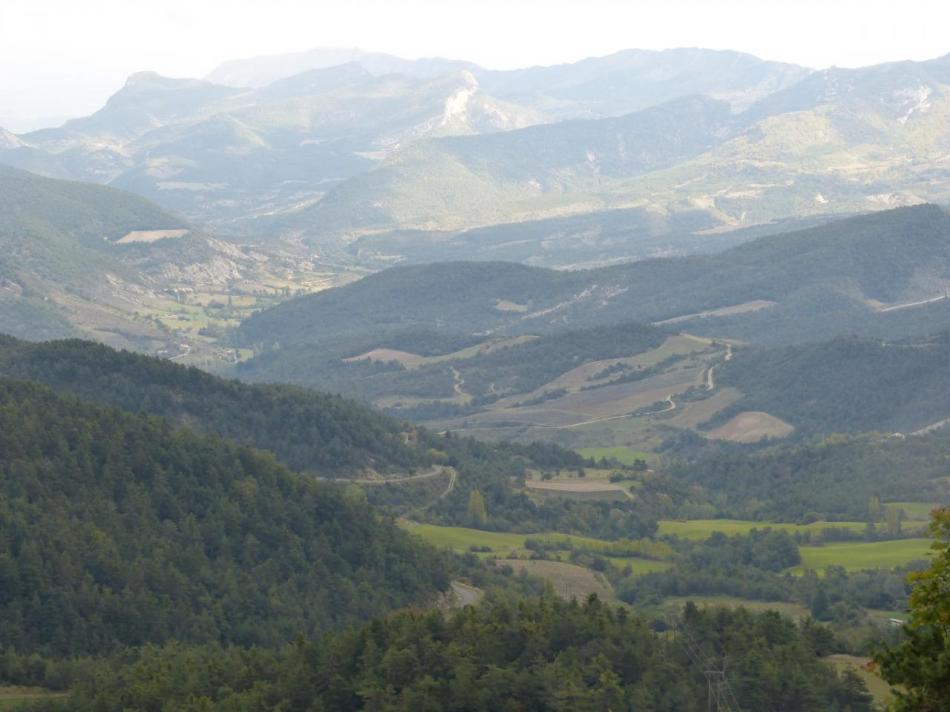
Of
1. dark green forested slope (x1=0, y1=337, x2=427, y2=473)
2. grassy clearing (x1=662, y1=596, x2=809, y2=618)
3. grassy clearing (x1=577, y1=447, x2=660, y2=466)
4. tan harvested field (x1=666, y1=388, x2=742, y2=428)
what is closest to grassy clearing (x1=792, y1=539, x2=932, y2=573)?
→ grassy clearing (x1=662, y1=596, x2=809, y2=618)

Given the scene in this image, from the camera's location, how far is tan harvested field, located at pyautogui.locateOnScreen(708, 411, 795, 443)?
186250 mm

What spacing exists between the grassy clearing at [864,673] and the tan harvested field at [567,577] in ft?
114

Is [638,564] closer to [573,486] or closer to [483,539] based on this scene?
[483,539]

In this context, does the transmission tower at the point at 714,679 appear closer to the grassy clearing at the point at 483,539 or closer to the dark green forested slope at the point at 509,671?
the dark green forested slope at the point at 509,671

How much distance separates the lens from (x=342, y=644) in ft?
228

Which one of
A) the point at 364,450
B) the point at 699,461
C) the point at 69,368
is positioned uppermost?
the point at 69,368

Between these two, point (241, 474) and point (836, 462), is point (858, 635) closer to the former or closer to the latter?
point (241, 474)

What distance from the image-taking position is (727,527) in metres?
132

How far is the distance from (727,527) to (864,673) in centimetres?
6584

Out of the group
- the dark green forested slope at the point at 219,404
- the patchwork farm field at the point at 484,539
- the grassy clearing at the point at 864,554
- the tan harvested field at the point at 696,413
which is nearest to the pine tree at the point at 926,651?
the grassy clearing at the point at 864,554

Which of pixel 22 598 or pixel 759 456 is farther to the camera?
pixel 759 456

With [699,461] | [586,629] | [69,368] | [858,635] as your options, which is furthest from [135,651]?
[699,461]

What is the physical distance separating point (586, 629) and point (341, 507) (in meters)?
42.0

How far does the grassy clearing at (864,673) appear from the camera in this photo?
207 feet
